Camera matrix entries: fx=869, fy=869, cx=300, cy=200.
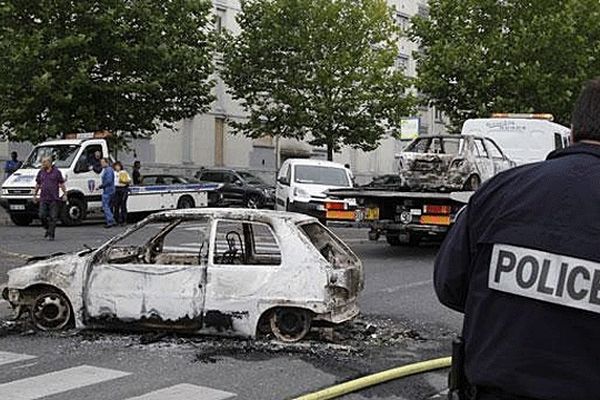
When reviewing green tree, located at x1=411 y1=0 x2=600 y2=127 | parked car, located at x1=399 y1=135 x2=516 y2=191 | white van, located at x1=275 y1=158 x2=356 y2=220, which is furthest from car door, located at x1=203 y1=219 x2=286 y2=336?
green tree, located at x1=411 y1=0 x2=600 y2=127

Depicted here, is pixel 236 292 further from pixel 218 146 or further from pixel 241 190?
pixel 218 146

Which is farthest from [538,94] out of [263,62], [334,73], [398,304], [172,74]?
[398,304]

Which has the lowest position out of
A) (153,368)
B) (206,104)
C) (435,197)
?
(153,368)

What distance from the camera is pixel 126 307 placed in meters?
8.13

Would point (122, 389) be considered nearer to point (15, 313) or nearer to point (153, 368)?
point (153, 368)

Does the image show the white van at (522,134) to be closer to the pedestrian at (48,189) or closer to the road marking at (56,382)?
the pedestrian at (48,189)

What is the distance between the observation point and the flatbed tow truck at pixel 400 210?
46.1 ft

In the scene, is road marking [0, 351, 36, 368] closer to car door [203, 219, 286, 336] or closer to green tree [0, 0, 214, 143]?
car door [203, 219, 286, 336]

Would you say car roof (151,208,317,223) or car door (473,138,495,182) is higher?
car door (473,138,495,182)

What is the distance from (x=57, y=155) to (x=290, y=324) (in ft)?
50.7

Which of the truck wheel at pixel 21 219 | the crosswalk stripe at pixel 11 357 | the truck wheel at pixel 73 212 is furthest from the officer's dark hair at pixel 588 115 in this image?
the truck wheel at pixel 21 219

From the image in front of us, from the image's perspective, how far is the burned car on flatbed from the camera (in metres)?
7.89

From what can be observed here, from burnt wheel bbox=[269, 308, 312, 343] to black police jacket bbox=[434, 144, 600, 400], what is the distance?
5244 millimetres

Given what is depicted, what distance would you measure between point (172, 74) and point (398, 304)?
58.6 feet
